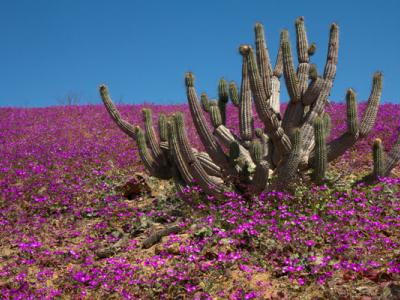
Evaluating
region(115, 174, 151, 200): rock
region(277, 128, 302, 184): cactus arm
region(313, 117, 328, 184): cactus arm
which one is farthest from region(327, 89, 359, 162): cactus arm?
region(115, 174, 151, 200): rock

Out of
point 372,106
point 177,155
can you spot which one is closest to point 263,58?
point 372,106

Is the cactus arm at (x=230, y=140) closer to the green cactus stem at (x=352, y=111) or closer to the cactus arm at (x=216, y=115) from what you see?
the cactus arm at (x=216, y=115)

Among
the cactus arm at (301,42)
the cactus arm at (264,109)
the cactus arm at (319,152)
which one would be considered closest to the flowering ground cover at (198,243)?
the cactus arm at (319,152)

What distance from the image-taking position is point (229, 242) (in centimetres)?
727

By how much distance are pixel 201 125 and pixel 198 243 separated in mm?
2554

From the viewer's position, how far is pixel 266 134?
32.3 feet

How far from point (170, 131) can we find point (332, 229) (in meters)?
3.24

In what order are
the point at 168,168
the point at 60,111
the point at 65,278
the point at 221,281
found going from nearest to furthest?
the point at 221,281, the point at 65,278, the point at 168,168, the point at 60,111

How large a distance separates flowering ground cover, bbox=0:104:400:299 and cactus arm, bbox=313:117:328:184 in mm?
343

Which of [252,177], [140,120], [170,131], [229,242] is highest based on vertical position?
[140,120]

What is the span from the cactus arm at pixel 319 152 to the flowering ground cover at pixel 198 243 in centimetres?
34

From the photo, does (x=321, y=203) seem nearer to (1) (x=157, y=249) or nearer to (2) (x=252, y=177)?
(2) (x=252, y=177)

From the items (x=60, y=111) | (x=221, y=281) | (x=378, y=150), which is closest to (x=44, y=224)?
(x=221, y=281)

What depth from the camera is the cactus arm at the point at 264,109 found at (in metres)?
8.72
